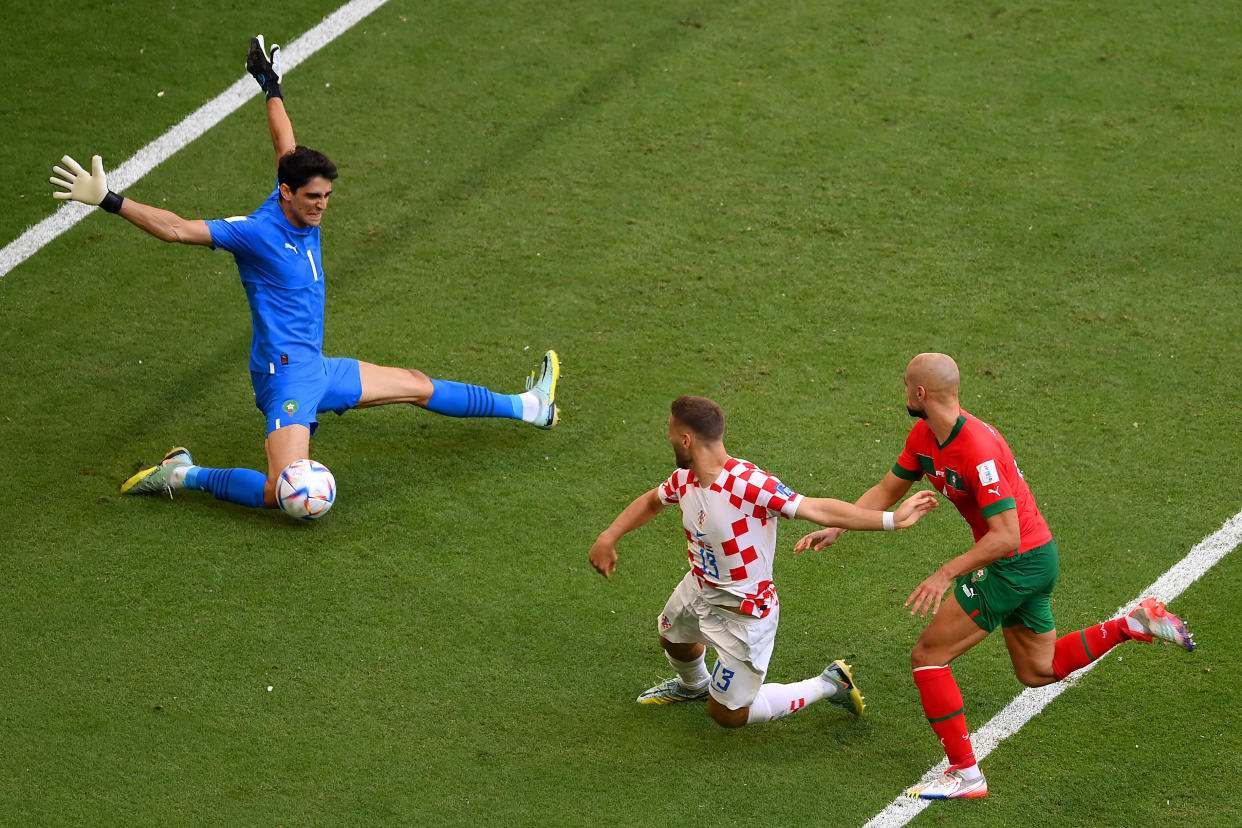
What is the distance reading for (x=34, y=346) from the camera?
27.2ft

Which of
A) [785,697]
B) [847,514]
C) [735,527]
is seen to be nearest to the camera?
[847,514]

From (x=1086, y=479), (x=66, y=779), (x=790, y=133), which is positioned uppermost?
(x=790, y=133)

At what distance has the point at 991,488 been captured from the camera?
5.25 metres

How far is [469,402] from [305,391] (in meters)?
0.94

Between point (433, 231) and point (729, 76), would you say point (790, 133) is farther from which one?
point (433, 231)

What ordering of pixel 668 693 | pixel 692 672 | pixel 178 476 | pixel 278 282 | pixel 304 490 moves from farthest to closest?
1. pixel 178 476
2. pixel 278 282
3. pixel 304 490
4. pixel 668 693
5. pixel 692 672

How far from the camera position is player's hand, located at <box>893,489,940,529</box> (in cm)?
509

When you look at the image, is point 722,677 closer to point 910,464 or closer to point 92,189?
point 910,464

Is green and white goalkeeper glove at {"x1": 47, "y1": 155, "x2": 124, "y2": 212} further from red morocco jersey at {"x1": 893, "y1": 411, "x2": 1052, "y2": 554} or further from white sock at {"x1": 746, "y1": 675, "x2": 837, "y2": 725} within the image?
red morocco jersey at {"x1": 893, "y1": 411, "x2": 1052, "y2": 554}

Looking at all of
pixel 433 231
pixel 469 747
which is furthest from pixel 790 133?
pixel 469 747

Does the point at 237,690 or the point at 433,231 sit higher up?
the point at 433,231

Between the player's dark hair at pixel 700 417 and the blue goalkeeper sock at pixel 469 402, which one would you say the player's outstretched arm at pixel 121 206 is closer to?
the blue goalkeeper sock at pixel 469 402

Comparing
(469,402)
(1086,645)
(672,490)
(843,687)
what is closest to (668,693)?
(843,687)

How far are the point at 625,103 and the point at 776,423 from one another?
3.61m
